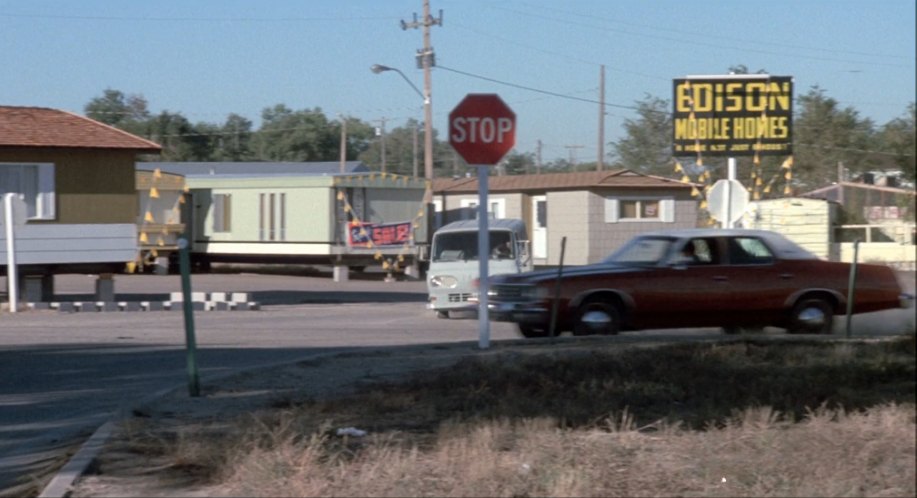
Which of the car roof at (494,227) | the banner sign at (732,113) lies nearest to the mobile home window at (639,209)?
the banner sign at (732,113)

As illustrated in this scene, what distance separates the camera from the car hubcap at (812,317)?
50.1ft

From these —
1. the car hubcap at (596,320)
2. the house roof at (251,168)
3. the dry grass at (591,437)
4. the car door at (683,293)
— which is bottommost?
the dry grass at (591,437)

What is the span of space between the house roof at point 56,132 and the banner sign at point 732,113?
417 inches

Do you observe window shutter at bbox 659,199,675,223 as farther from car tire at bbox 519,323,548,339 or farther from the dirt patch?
the dirt patch

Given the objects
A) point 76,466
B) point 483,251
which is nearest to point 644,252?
point 483,251

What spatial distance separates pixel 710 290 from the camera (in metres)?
15.2

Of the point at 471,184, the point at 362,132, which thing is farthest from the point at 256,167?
the point at 362,132

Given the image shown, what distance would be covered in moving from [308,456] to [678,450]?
2.14 m

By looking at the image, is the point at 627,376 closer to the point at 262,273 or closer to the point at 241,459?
the point at 241,459

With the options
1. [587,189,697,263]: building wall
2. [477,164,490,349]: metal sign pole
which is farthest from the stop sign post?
[587,189,697,263]: building wall

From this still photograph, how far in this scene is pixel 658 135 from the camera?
3834 centimetres

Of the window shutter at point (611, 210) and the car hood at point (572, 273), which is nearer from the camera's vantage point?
the car hood at point (572, 273)

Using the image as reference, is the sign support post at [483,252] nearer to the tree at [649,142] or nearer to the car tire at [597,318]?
the car tire at [597,318]

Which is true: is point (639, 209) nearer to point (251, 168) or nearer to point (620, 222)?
point (620, 222)
